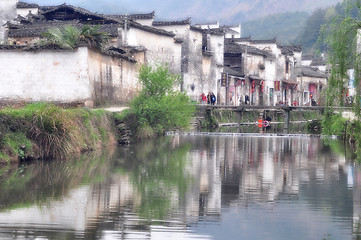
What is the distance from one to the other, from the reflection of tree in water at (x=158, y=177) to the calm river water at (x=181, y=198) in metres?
0.03

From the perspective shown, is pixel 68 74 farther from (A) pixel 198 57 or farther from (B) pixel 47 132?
(A) pixel 198 57

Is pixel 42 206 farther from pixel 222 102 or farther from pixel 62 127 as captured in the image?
pixel 222 102

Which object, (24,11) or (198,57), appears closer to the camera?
(24,11)

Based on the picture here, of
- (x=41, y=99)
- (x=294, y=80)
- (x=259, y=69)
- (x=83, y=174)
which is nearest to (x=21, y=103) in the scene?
(x=41, y=99)

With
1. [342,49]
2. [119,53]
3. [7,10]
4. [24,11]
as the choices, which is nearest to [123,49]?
[119,53]

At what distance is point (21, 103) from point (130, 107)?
5802 mm

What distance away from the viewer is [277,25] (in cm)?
19062

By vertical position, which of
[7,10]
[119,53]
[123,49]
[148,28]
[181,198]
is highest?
[7,10]

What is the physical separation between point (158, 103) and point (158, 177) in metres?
16.2

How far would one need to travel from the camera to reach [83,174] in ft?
59.7

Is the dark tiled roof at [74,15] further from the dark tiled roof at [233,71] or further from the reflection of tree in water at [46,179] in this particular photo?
the dark tiled roof at [233,71]

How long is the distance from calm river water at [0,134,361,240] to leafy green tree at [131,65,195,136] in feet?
29.8

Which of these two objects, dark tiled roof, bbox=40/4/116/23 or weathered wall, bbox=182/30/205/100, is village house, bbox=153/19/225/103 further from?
dark tiled roof, bbox=40/4/116/23

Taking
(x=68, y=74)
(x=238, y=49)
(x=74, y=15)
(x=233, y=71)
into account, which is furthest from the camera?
(x=238, y=49)
